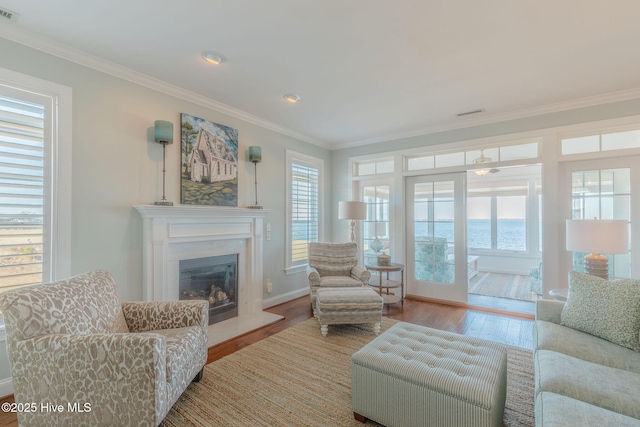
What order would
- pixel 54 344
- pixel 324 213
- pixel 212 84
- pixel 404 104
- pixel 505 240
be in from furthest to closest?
1. pixel 505 240
2. pixel 324 213
3. pixel 404 104
4. pixel 212 84
5. pixel 54 344

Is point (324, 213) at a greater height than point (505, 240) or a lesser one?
greater

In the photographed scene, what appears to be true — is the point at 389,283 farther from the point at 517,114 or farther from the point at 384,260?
the point at 517,114

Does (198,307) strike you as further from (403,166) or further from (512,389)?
(403,166)

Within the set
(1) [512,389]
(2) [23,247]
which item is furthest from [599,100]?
(2) [23,247]

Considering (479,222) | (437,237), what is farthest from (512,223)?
(437,237)

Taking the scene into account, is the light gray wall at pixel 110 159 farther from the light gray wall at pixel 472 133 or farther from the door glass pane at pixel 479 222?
the door glass pane at pixel 479 222

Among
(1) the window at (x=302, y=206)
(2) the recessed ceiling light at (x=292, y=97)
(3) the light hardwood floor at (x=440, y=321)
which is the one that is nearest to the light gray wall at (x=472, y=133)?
(1) the window at (x=302, y=206)

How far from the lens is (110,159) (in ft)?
8.43

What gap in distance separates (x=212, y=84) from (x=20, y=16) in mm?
1375

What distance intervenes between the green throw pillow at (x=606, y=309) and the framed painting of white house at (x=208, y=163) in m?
3.44

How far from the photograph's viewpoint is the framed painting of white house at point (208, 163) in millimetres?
3119

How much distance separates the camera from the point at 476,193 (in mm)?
7066

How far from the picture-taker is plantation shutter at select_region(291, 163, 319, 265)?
456 centimetres

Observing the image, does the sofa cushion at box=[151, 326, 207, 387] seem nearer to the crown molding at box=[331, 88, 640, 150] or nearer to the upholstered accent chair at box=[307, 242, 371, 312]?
the upholstered accent chair at box=[307, 242, 371, 312]
